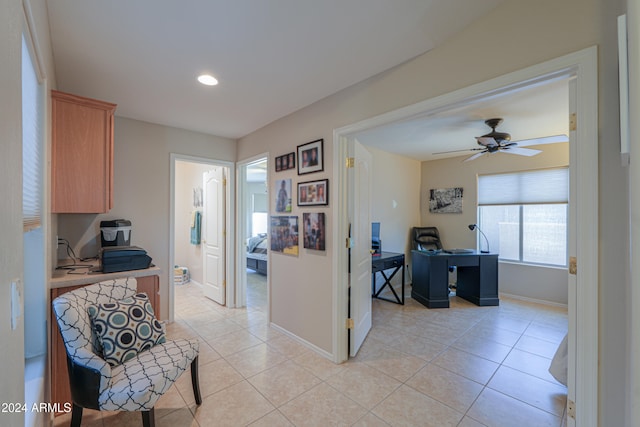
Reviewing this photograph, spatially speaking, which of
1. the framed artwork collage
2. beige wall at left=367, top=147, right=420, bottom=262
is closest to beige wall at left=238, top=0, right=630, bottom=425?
the framed artwork collage

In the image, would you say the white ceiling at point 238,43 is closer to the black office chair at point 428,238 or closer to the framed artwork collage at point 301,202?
the framed artwork collage at point 301,202

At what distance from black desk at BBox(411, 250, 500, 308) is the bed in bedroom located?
314 cm

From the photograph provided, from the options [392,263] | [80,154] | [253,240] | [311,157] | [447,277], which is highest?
[311,157]

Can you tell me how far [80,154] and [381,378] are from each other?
9.84 ft

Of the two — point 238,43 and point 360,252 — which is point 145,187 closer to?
point 238,43

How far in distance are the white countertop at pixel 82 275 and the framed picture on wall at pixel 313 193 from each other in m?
1.50

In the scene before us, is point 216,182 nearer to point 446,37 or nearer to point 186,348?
point 186,348

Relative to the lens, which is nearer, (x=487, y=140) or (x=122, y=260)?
(x=122, y=260)

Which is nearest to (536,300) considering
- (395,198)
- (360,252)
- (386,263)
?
(386,263)

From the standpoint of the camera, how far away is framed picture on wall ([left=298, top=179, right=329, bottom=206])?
8.66 ft

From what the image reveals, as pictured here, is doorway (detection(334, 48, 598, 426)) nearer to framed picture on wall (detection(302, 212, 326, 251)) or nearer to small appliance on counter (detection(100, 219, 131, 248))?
framed picture on wall (detection(302, 212, 326, 251))

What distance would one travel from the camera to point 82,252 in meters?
2.90

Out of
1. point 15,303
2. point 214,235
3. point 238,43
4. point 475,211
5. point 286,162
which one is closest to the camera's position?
point 15,303

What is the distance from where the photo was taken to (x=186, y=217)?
558 cm
